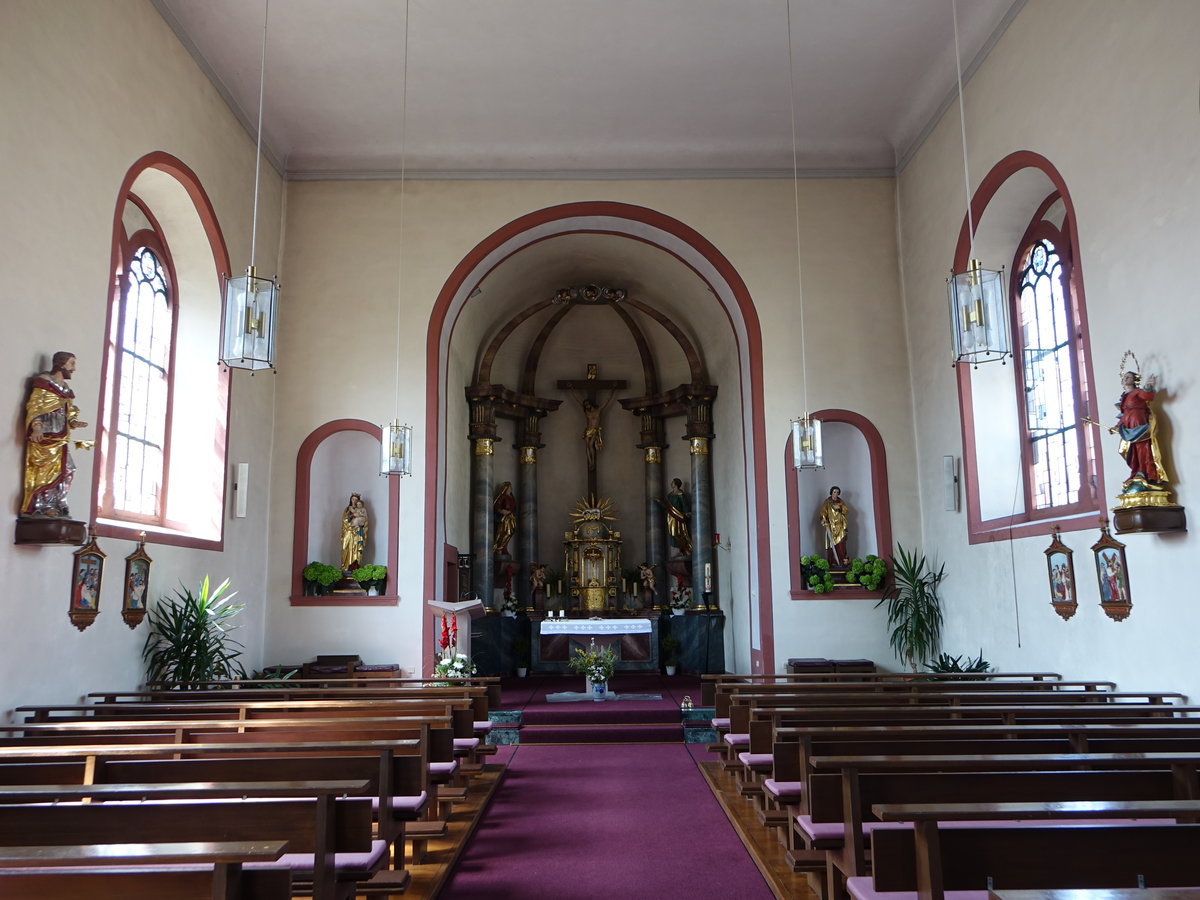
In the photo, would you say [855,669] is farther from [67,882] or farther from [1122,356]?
[67,882]

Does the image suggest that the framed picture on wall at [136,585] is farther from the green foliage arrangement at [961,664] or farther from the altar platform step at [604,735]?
the green foliage arrangement at [961,664]

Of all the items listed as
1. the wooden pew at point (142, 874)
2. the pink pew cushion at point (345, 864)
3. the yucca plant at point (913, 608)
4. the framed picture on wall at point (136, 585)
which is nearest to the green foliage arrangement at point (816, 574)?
the yucca plant at point (913, 608)

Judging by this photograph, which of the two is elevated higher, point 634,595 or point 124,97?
point 124,97

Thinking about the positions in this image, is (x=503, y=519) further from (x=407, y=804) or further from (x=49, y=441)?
(x=407, y=804)

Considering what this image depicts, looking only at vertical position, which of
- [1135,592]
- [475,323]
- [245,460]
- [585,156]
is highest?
[585,156]

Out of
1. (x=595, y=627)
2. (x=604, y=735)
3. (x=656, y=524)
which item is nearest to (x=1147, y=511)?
(x=604, y=735)

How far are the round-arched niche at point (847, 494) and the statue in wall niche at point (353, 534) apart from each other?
505 centimetres

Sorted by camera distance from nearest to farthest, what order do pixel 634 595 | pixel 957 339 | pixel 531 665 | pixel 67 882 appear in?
pixel 67 882, pixel 957 339, pixel 531 665, pixel 634 595

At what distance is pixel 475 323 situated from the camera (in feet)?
44.5

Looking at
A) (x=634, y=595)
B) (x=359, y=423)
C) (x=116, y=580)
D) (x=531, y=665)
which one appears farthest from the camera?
(x=634, y=595)

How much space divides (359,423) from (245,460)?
1423 mm

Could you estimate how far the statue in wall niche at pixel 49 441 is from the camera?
6.27 metres

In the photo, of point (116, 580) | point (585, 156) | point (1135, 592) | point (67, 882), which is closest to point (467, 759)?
point (116, 580)

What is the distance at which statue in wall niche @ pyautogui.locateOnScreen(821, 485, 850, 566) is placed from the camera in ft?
36.3
